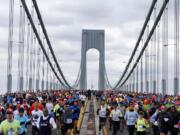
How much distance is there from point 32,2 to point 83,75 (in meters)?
82.3

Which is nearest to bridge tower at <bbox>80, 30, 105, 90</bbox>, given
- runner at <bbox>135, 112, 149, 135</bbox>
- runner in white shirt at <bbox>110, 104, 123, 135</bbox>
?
runner in white shirt at <bbox>110, 104, 123, 135</bbox>

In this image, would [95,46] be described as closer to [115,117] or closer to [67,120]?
[115,117]

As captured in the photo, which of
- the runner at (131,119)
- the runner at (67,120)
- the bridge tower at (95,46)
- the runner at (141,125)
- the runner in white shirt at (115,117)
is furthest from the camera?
the bridge tower at (95,46)

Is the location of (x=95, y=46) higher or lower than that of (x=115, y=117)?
higher

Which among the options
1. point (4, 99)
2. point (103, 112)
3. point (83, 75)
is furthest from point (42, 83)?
point (83, 75)

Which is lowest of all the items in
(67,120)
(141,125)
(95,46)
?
(141,125)

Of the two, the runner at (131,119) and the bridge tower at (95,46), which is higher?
the bridge tower at (95,46)

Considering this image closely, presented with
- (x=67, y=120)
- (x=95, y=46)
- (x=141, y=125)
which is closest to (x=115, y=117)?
(x=67, y=120)

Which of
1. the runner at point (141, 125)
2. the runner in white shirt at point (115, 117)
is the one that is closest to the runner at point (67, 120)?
the runner at point (141, 125)

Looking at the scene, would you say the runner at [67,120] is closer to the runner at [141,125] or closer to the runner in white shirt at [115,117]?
the runner at [141,125]

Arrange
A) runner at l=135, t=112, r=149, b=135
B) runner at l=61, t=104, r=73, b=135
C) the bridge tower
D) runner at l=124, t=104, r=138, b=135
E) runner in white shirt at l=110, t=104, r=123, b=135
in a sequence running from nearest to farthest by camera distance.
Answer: runner at l=135, t=112, r=149, b=135 → runner at l=61, t=104, r=73, b=135 → runner at l=124, t=104, r=138, b=135 → runner in white shirt at l=110, t=104, r=123, b=135 → the bridge tower

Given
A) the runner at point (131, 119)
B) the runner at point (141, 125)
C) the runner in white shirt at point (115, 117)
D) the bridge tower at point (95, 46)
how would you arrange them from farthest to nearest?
the bridge tower at point (95, 46) → the runner in white shirt at point (115, 117) → the runner at point (131, 119) → the runner at point (141, 125)

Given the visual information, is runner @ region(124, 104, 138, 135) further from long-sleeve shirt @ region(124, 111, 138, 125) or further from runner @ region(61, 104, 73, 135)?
runner @ region(61, 104, 73, 135)

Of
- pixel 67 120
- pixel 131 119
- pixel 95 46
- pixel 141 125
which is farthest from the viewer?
pixel 95 46
